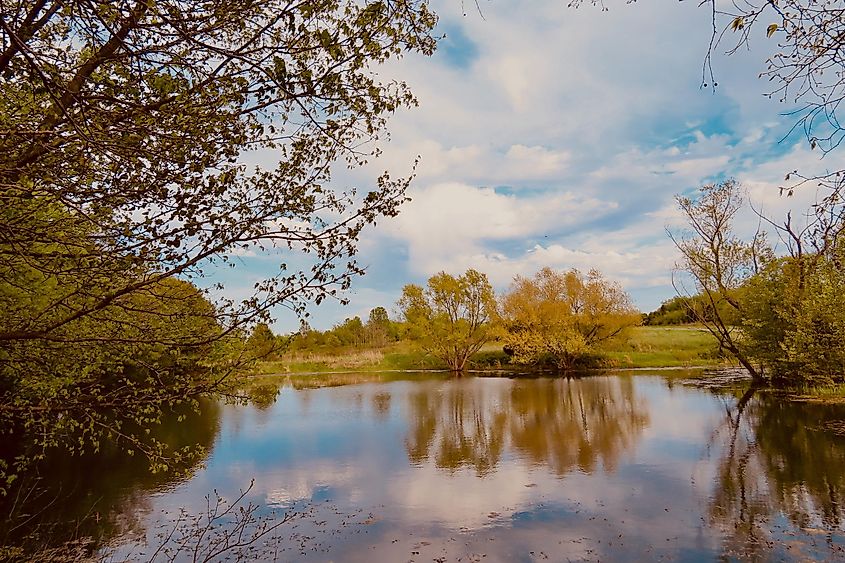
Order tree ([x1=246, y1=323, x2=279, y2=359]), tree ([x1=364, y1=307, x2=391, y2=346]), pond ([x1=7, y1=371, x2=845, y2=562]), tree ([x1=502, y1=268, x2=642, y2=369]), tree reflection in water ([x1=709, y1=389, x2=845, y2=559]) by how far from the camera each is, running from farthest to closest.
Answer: tree ([x1=364, y1=307, x2=391, y2=346]) < tree ([x1=502, y1=268, x2=642, y2=369]) < pond ([x1=7, y1=371, x2=845, y2=562]) < tree reflection in water ([x1=709, y1=389, x2=845, y2=559]) < tree ([x1=246, y1=323, x2=279, y2=359])

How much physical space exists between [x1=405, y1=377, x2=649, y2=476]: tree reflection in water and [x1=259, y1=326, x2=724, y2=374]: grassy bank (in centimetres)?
1298

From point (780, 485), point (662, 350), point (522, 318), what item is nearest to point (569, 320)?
point (522, 318)

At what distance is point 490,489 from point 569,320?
27.8 metres

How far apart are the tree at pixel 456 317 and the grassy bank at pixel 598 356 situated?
2009 mm

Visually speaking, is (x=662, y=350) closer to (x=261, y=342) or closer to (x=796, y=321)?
(x=796, y=321)

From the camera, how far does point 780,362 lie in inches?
853

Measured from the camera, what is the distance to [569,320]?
119 ft

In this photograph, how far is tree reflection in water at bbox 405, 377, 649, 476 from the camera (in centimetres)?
1231

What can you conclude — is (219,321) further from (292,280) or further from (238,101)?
(238,101)

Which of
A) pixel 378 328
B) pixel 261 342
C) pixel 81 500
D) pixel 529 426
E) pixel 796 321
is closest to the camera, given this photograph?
pixel 261 342

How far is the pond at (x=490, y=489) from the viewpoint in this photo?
734cm

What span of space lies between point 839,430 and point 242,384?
14.6 m

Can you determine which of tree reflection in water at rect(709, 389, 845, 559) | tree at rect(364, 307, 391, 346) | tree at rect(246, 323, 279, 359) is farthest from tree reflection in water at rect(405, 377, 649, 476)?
tree at rect(364, 307, 391, 346)

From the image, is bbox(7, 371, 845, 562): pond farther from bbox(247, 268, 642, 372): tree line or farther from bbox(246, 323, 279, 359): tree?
bbox(247, 268, 642, 372): tree line
